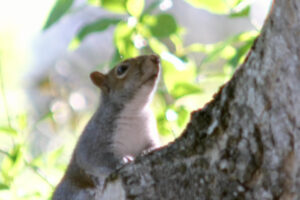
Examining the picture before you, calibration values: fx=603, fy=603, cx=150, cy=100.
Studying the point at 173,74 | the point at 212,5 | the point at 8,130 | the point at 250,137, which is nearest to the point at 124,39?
the point at 173,74

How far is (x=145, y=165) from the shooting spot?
1.36 m

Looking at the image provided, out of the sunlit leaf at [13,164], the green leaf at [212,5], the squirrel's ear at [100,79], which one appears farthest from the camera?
the squirrel's ear at [100,79]

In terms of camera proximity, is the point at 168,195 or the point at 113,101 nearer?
the point at 168,195

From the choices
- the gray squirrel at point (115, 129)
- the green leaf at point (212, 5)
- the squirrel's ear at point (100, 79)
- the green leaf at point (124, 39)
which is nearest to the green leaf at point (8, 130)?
the gray squirrel at point (115, 129)

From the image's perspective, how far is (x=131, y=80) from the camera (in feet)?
7.01

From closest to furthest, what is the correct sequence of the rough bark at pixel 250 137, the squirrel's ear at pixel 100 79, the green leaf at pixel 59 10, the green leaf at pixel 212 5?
the rough bark at pixel 250 137 < the green leaf at pixel 59 10 < the green leaf at pixel 212 5 < the squirrel's ear at pixel 100 79

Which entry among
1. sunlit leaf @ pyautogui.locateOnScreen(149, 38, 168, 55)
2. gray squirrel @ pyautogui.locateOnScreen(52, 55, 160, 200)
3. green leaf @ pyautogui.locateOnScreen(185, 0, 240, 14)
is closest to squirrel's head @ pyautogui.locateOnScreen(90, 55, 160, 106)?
gray squirrel @ pyautogui.locateOnScreen(52, 55, 160, 200)

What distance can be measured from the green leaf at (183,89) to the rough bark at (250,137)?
369 mm

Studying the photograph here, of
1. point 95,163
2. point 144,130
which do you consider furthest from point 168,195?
point 144,130

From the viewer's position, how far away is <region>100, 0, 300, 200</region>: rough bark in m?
1.16

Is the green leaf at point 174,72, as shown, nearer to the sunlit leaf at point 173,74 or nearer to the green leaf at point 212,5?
the sunlit leaf at point 173,74

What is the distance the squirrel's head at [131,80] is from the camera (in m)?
2.03

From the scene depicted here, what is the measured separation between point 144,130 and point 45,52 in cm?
337

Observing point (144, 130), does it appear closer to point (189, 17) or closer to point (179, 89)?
point (179, 89)
